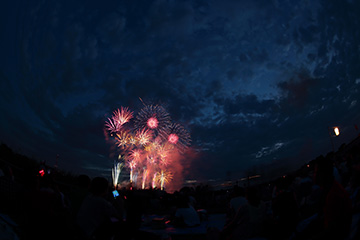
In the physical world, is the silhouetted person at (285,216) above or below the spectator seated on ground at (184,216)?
below

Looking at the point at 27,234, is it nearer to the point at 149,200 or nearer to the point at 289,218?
the point at 289,218

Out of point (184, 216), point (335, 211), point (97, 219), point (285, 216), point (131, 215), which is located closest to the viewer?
point (335, 211)

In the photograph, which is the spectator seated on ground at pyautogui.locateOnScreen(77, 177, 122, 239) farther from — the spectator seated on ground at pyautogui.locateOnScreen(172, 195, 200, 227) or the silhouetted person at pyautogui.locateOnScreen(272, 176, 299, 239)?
the spectator seated on ground at pyautogui.locateOnScreen(172, 195, 200, 227)

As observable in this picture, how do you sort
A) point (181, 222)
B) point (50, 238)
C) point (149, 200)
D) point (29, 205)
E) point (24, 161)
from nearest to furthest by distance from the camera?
point (50, 238)
point (29, 205)
point (181, 222)
point (24, 161)
point (149, 200)

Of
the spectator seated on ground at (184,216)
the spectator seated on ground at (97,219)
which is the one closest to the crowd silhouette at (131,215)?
the spectator seated on ground at (97,219)

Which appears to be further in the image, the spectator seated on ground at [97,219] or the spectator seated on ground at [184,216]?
the spectator seated on ground at [184,216]

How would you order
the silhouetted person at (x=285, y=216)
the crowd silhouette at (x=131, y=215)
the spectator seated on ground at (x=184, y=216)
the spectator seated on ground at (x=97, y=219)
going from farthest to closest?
the spectator seated on ground at (x=184, y=216) → the silhouetted person at (x=285, y=216) → the spectator seated on ground at (x=97, y=219) → the crowd silhouette at (x=131, y=215)

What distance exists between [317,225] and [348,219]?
3.94 ft

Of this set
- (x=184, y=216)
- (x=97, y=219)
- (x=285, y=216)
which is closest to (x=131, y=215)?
(x=97, y=219)

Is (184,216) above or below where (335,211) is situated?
above

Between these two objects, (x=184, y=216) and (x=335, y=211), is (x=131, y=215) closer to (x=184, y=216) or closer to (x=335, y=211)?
(x=335, y=211)

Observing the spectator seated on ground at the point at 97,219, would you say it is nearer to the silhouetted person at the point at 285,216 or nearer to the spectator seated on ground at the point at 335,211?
the spectator seated on ground at the point at 335,211

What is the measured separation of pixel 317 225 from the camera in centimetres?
367

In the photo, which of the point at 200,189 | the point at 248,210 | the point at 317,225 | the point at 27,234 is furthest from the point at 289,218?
the point at 200,189
